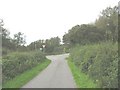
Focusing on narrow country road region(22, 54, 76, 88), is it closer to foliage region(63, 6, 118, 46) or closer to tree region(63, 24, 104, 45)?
foliage region(63, 6, 118, 46)

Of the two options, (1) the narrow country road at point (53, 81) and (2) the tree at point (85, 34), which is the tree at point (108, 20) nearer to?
(2) the tree at point (85, 34)

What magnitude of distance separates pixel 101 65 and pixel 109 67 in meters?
0.93

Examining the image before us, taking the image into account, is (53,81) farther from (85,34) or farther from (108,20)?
(108,20)

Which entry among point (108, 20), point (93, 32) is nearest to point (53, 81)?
point (93, 32)

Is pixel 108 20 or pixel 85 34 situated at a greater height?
pixel 108 20

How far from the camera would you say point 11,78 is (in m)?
22.7

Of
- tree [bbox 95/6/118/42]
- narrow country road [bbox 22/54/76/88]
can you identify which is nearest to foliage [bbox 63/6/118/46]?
tree [bbox 95/6/118/42]

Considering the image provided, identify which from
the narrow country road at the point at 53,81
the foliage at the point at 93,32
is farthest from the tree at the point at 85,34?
the narrow country road at the point at 53,81

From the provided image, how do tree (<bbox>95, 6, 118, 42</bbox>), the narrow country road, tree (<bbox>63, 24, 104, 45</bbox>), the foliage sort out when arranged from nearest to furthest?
the narrow country road
the foliage
tree (<bbox>63, 24, 104, 45</bbox>)
tree (<bbox>95, 6, 118, 42</bbox>)

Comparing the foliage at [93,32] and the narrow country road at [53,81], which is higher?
the foliage at [93,32]

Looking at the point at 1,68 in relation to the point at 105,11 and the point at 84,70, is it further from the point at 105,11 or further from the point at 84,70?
the point at 105,11

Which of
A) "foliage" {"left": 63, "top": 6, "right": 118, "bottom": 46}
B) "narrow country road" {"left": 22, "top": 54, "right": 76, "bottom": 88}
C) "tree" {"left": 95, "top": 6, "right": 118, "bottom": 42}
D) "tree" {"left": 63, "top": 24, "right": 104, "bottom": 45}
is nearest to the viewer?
"narrow country road" {"left": 22, "top": 54, "right": 76, "bottom": 88}

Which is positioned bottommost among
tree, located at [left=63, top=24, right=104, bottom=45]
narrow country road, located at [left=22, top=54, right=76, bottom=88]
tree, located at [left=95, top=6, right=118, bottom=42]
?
narrow country road, located at [left=22, top=54, right=76, bottom=88]

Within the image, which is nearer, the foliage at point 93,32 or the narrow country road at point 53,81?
the narrow country road at point 53,81
